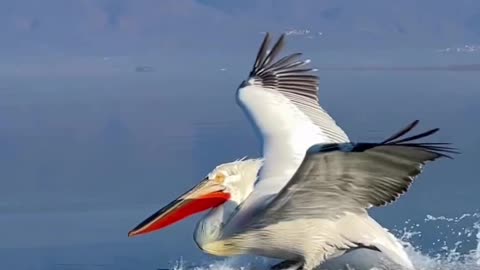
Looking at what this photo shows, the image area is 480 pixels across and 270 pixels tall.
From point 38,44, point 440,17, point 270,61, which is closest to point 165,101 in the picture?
point 270,61

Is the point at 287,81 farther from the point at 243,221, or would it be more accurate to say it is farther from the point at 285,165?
the point at 243,221

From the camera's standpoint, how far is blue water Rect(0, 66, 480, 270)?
781 cm

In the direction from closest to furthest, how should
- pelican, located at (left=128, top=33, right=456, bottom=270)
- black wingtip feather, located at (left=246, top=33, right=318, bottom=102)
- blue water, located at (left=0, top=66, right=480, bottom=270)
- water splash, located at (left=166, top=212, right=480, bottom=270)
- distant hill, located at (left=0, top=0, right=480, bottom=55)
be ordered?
pelican, located at (left=128, top=33, right=456, bottom=270) < water splash, located at (left=166, top=212, right=480, bottom=270) < blue water, located at (left=0, top=66, right=480, bottom=270) < black wingtip feather, located at (left=246, top=33, right=318, bottom=102) < distant hill, located at (left=0, top=0, right=480, bottom=55)

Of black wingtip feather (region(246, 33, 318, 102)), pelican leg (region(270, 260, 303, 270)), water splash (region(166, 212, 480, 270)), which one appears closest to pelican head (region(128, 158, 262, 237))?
pelican leg (region(270, 260, 303, 270))

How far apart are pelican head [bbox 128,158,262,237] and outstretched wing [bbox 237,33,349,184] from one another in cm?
23

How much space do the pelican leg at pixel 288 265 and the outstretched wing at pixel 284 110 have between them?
44 centimetres

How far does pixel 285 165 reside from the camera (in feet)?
22.8

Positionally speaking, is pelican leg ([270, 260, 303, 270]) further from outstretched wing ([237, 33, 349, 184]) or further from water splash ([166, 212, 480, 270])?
outstretched wing ([237, 33, 349, 184])

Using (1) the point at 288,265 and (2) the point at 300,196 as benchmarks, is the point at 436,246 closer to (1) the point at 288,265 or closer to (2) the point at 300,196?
(1) the point at 288,265

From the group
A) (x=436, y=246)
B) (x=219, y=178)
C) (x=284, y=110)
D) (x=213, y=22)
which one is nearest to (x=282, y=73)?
(x=284, y=110)

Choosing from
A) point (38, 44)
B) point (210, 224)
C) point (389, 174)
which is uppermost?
point (389, 174)

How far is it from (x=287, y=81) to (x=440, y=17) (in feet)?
351

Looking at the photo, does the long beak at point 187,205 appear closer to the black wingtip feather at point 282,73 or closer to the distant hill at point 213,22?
the black wingtip feather at point 282,73

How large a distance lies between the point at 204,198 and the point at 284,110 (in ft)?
4.09
